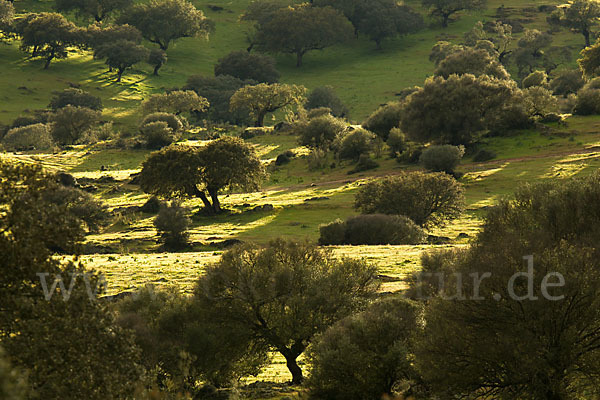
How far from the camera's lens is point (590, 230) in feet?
72.7

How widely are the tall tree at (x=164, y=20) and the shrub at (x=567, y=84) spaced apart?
80711mm

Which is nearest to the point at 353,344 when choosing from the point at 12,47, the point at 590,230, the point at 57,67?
the point at 590,230

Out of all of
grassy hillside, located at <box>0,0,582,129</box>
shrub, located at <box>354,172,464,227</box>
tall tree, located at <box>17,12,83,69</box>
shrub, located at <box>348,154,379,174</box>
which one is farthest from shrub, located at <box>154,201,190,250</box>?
tall tree, located at <box>17,12,83,69</box>

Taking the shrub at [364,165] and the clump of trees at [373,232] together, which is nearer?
the clump of trees at [373,232]

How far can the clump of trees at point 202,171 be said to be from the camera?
58.2 meters

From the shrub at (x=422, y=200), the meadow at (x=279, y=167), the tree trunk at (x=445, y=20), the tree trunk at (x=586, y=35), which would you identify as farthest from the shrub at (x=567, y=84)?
the tree trunk at (x=445, y=20)

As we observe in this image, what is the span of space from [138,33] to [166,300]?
12641cm

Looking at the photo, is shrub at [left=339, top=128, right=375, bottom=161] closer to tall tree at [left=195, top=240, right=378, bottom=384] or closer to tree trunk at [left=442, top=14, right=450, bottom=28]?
tall tree at [left=195, top=240, right=378, bottom=384]

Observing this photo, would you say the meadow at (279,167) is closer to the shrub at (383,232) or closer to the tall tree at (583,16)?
the shrub at (383,232)

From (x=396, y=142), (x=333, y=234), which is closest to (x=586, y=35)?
(x=396, y=142)

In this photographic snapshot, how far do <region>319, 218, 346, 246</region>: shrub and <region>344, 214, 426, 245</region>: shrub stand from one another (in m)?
0.46

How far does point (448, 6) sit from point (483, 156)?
106708 mm

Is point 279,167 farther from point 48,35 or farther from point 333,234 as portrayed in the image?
point 48,35

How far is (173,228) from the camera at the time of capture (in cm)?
4797
